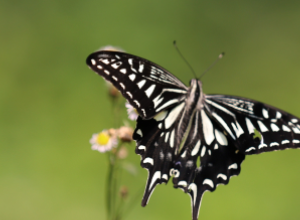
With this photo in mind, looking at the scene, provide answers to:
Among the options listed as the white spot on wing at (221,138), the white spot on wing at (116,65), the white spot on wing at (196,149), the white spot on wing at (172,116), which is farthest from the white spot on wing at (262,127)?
the white spot on wing at (116,65)

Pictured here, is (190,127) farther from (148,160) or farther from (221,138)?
(148,160)

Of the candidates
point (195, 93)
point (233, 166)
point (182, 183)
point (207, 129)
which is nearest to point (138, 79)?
point (195, 93)

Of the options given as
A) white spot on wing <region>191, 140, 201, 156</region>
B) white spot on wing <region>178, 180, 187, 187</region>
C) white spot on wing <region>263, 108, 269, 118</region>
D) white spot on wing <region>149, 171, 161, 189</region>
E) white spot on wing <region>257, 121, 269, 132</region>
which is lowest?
white spot on wing <region>149, 171, 161, 189</region>

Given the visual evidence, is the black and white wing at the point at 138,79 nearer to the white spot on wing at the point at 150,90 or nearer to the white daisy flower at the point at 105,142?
the white spot on wing at the point at 150,90

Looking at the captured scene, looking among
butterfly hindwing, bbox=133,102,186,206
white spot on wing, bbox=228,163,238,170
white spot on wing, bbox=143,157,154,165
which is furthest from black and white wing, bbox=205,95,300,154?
white spot on wing, bbox=143,157,154,165

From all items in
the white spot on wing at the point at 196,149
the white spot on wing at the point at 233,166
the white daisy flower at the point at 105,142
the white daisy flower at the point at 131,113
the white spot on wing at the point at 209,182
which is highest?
the white daisy flower at the point at 131,113

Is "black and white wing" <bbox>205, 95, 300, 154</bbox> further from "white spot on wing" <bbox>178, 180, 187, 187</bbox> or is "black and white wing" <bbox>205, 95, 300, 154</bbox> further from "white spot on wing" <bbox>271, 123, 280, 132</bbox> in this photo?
"white spot on wing" <bbox>178, 180, 187, 187</bbox>

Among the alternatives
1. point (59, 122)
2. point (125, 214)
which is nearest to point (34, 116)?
point (59, 122)
